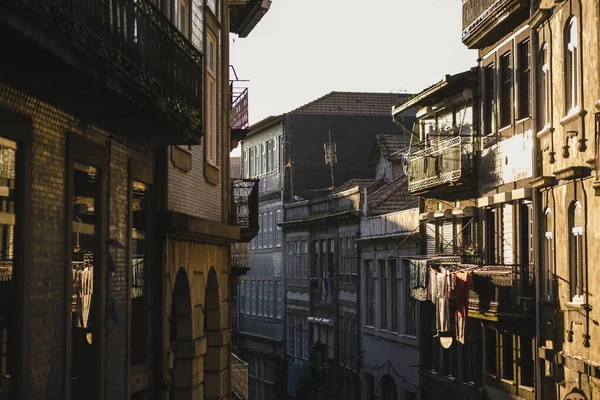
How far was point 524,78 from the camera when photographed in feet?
99.4

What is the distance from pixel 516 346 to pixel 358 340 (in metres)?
20.4

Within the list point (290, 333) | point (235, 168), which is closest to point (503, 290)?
point (290, 333)

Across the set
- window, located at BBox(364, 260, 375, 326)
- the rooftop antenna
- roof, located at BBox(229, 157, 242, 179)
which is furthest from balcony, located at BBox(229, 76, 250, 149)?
roof, located at BBox(229, 157, 242, 179)

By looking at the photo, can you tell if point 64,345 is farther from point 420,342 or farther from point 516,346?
point 420,342

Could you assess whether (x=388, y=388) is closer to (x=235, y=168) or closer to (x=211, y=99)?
(x=211, y=99)

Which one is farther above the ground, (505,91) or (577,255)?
(505,91)

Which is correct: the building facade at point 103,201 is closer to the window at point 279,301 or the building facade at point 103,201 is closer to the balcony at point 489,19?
the balcony at point 489,19

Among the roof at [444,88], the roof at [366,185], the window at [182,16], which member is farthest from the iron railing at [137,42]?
the roof at [366,185]

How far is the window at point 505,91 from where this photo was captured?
3183 cm

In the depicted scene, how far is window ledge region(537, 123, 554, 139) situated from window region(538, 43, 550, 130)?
87 millimetres

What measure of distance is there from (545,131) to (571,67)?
7.79 feet

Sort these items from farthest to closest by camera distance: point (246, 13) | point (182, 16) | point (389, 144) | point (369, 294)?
point (389, 144)
point (369, 294)
point (246, 13)
point (182, 16)

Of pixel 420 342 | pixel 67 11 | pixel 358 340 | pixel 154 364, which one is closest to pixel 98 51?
pixel 67 11

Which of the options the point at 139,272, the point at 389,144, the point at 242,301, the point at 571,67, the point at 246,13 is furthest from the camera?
the point at 242,301
